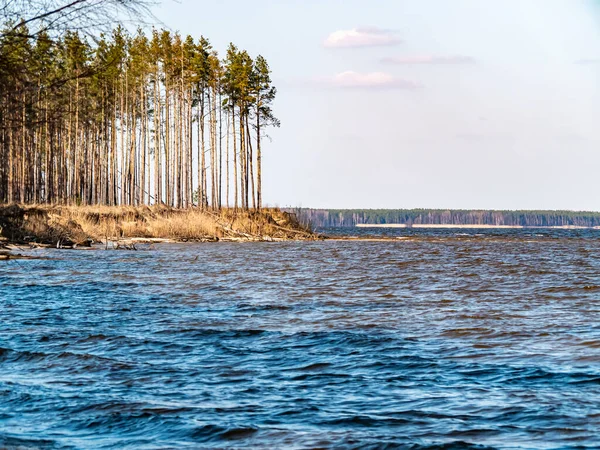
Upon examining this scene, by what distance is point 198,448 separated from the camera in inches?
273

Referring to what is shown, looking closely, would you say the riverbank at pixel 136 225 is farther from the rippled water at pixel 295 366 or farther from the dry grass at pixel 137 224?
the rippled water at pixel 295 366

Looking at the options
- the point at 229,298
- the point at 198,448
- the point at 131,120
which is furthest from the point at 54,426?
the point at 131,120

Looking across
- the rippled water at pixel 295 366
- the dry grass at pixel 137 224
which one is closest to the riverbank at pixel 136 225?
the dry grass at pixel 137 224

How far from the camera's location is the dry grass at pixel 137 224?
36031 mm

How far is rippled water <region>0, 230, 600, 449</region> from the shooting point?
7.52 metres

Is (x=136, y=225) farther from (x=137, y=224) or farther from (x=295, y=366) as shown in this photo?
(x=295, y=366)

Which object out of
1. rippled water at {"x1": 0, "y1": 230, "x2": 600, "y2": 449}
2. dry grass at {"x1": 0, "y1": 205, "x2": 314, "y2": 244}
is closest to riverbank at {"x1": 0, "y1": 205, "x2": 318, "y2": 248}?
dry grass at {"x1": 0, "y1": 205, "x2": 314, "y2": 244}

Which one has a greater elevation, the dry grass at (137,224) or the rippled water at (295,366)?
the dry grass at (137,224)

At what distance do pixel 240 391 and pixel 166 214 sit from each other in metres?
44.7

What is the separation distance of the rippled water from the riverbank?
13.4m

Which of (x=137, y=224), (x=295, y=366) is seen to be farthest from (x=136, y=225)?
(x=295, y=366)

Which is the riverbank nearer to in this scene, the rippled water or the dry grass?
the dry grass

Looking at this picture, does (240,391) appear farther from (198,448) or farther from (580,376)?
(580,376)

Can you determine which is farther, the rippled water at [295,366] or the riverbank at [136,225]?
the riverbank at [136,225]
